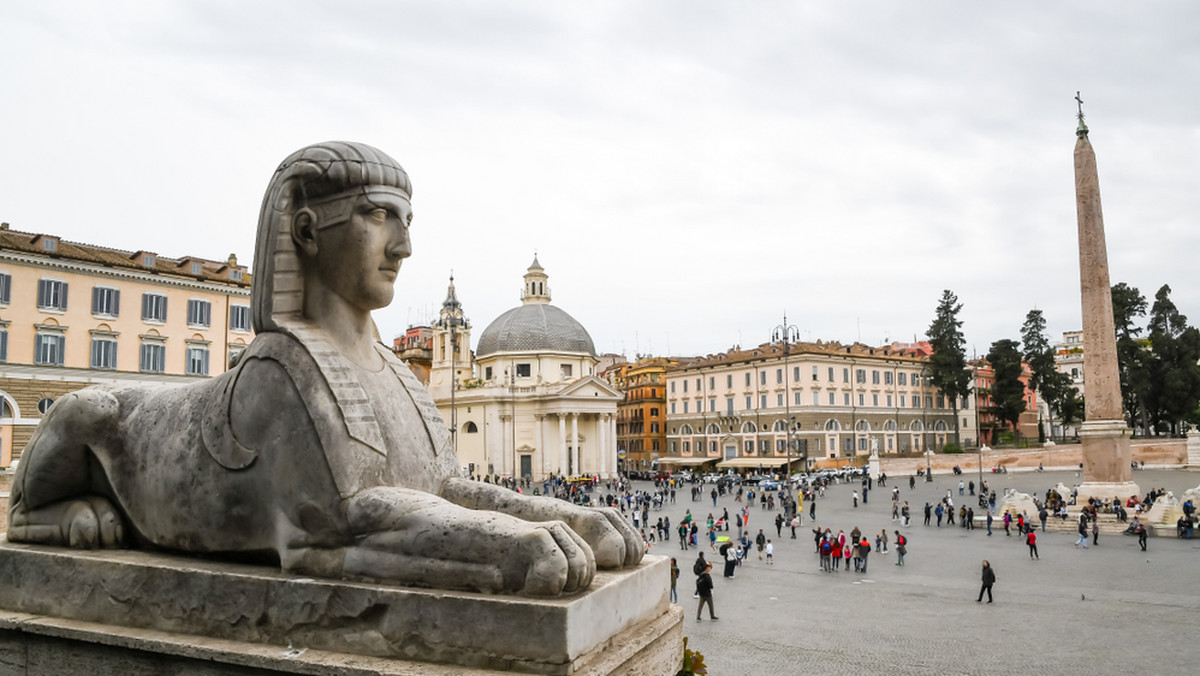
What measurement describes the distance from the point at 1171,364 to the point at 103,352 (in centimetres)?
6688

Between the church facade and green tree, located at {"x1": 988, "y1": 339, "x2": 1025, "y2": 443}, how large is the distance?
30122mm

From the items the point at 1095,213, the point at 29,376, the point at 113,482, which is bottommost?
the point at 113,482

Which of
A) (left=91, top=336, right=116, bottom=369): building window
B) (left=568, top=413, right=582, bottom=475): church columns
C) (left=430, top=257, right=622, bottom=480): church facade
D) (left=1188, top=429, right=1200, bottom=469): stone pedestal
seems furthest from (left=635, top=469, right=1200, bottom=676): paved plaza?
(left=430, top=257, right=622, bottom=480): church facade

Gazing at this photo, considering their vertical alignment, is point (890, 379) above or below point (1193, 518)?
above

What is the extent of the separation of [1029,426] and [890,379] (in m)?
25.3

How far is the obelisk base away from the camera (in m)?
30.1

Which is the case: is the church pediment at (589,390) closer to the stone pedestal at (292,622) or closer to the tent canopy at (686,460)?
the tent canopy at (686,460)

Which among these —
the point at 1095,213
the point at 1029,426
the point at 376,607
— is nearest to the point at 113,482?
the point at 376,607

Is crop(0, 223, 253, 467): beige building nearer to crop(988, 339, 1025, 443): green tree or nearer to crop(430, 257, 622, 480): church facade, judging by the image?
crop(430, 257, 622, 480): church facade

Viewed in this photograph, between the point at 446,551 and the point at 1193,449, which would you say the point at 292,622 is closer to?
the point at 446,551

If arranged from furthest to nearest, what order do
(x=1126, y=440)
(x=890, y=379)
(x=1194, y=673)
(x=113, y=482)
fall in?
(x=890, y=379), (x=1126, y=440), (x=1194, y=673), (x=113, y=482)

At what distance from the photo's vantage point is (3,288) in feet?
103

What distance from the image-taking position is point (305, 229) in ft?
11.6

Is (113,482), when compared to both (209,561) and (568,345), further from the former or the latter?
(568,345)
